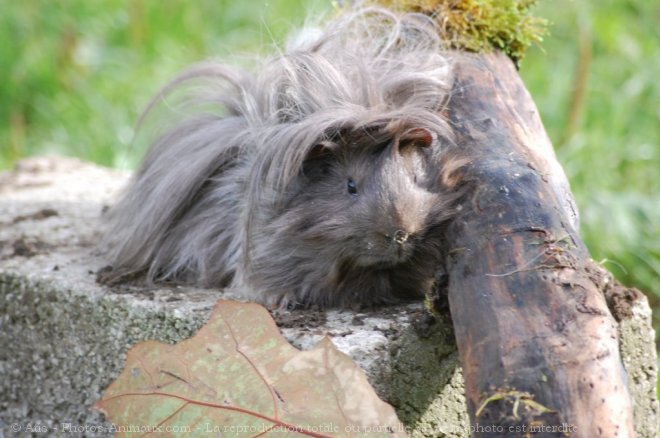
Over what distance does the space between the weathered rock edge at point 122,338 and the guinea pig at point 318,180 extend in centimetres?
12

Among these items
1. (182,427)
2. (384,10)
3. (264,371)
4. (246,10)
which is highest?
(246,10)

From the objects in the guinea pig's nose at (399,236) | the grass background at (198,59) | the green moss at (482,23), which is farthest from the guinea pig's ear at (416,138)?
the grass background at (198,59)

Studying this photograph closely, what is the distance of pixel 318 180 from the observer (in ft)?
8.23

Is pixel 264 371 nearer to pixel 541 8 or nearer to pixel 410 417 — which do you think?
pixel 410 417

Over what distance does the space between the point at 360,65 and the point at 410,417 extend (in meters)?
0.97

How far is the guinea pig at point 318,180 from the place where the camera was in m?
2.38

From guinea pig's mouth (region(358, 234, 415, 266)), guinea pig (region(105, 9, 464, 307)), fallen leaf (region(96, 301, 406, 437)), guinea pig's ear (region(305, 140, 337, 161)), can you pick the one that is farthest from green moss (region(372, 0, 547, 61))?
fallen leaf (region(96, 301, 406, 437))

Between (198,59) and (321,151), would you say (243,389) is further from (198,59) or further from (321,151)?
(198,59)

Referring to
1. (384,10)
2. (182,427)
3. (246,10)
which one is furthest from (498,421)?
(246,10)

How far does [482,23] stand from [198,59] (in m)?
2.70

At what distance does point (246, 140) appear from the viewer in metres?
2.74

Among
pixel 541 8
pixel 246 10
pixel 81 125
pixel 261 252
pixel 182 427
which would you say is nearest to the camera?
pixel 182 427

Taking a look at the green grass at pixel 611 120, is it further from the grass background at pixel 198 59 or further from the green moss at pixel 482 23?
the green moss at pixel 482 23

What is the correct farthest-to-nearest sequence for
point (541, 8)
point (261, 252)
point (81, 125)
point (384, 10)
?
point (541, 8), point (81, 125), point (384, 10), point (261, 252)
